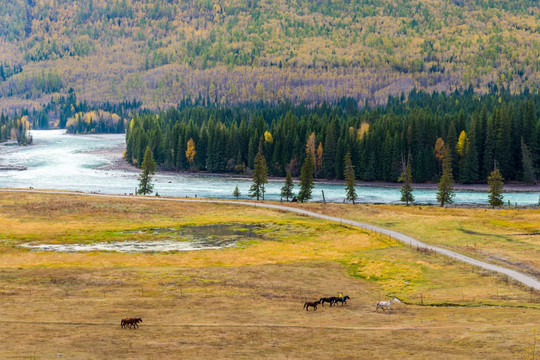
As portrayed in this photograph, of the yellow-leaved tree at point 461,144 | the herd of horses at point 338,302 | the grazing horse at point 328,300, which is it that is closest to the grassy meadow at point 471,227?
the herd of horses at point 338,302

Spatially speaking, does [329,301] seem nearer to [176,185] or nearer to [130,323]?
[130,323]

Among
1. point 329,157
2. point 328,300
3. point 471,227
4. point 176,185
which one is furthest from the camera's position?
point 329,157

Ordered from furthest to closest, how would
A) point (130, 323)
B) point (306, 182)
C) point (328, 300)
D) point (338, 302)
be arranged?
1. point (306, 182)
2. point (338, 302)
3. point (328, 300)
4. point (130, 323)

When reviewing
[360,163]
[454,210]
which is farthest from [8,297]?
[360,163]

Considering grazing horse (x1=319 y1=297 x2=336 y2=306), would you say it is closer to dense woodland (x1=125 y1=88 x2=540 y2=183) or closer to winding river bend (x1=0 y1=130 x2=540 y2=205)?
winding river bend (x1=0 y1=130 x2=540 y2=205)

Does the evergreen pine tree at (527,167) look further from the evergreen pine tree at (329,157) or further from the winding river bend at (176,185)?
the evergreen pine tree at (329,157)

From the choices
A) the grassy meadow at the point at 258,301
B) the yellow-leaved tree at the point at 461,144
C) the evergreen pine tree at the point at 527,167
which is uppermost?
the yellow-leaved tree at the point at 461,144

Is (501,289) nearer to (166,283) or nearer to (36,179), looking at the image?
(166,283)

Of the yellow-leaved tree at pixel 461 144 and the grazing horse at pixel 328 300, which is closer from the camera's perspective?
the grazing horse at pixel 328 300

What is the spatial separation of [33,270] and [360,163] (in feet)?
409

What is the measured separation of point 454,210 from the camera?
111 m

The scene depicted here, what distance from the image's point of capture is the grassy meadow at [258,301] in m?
35.0

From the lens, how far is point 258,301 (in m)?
48.2

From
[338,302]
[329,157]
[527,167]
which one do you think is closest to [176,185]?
[329,157]
